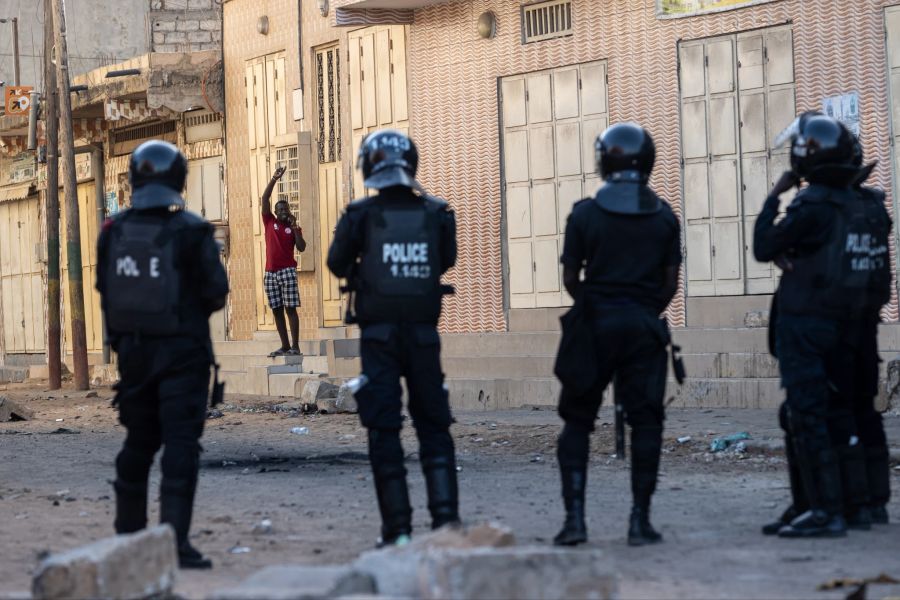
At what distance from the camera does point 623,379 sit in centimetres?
702

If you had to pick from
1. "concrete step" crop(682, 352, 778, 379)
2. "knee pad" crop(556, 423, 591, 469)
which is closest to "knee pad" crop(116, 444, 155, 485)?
"knee pad" crop(556, 423, 591, 469)

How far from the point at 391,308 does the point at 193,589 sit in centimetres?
149

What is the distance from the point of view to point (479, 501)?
29.6 ft

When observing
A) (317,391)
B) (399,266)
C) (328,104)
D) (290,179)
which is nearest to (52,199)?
(290,179)

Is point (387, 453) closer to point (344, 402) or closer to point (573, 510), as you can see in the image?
point (573, 510)

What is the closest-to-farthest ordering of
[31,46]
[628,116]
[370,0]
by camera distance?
[628,116], [370,0], [31,46]

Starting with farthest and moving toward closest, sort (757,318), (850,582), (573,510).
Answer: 1. (757,318)
2. (573,510)
3. (850,582)

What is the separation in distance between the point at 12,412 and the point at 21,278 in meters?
15.7

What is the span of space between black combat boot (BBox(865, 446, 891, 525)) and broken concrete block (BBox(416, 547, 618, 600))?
2574 mm

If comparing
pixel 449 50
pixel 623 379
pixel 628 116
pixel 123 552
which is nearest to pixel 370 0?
pixel 449 50

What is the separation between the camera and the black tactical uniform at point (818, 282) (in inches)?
279

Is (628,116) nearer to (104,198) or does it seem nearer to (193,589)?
(193,589)

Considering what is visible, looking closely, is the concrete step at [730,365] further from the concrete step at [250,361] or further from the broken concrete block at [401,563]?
the broken concrete block at [401,563]

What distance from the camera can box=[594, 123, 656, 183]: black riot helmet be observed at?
7.09 meters
